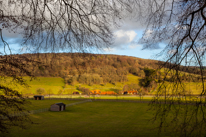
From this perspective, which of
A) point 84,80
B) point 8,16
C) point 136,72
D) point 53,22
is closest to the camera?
point 53,22

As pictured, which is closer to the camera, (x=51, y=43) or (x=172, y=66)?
(x=51, y=43)

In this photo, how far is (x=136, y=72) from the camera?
170375 mm

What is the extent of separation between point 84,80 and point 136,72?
2010 inches

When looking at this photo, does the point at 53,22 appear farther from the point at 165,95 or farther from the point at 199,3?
the point at 199,3

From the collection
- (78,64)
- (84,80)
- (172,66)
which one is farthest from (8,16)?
(84,80)

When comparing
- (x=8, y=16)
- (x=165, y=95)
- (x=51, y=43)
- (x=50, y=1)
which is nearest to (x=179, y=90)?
(x=165, y=95)

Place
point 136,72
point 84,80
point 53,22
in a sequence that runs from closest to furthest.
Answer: point 53,22 < point 84,80 < point 136,72

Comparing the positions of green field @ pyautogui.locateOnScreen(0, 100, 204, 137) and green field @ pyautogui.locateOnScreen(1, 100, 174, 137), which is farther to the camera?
green field @ pyautogui.locateOnScreen(1, 100, 174, 137)

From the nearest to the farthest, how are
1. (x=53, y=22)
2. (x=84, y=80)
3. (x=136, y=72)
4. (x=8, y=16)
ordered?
(x=53, y=22) → (x=8, y=16) → (x=84, y=80) → (x=136, y=72)

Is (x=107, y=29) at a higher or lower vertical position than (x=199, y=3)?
lower

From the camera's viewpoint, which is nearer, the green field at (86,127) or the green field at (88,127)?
the green field at (88,127)

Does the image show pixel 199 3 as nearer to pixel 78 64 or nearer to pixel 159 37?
pixel 159 37

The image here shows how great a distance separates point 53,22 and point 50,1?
2.16 feet

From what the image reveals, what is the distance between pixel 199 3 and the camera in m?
5.98
